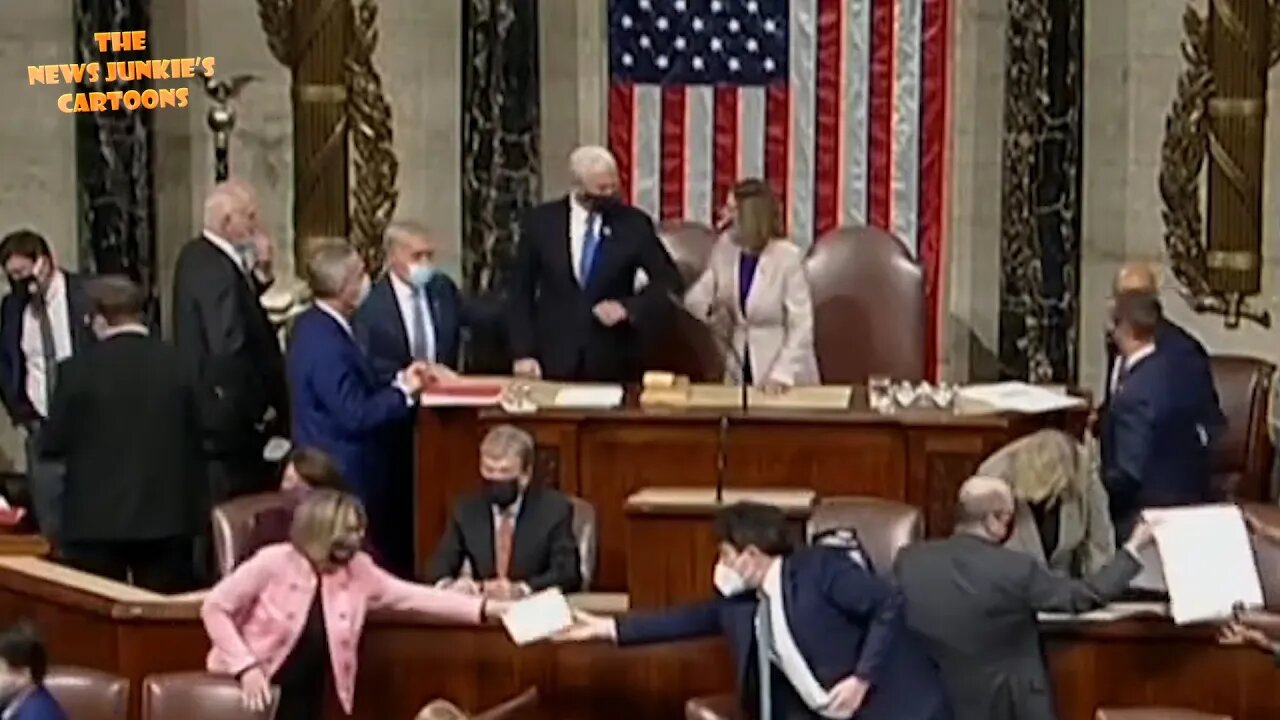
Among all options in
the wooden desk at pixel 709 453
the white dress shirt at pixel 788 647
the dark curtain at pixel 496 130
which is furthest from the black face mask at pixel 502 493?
the dark curtain at pixel 496 130

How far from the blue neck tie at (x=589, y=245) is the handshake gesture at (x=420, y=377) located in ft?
3.19

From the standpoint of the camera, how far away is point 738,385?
35.5ft

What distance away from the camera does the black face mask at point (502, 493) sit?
8.80 metres

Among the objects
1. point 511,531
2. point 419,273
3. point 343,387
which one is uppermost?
point 419,273

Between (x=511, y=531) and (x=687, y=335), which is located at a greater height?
(x=687, y=335)

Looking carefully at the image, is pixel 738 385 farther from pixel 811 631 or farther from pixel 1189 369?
pixel 811 631

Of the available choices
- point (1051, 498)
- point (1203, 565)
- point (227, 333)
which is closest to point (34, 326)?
point (227, 333)

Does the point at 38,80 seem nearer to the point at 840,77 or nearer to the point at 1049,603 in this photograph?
the point at 840,77

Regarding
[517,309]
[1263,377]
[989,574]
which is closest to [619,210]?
[517,309]

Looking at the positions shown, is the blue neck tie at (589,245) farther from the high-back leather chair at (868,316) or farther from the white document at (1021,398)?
the white document at (1021,398)

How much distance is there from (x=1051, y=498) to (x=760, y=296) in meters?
2.19

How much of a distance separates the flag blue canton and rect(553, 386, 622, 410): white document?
3.14 metres

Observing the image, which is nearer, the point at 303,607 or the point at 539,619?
the point at 303,607

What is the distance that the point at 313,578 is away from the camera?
802cm
